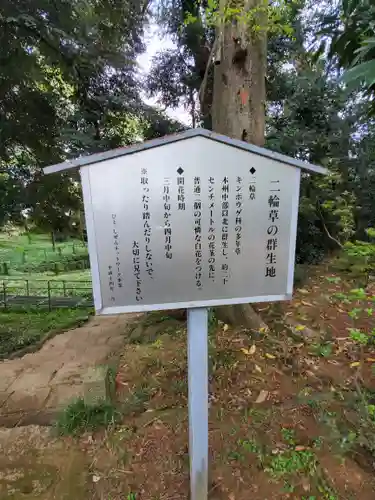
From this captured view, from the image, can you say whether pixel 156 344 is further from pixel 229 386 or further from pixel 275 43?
pixel 275 43

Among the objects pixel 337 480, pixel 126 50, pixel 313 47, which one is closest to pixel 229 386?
pixel 337 480

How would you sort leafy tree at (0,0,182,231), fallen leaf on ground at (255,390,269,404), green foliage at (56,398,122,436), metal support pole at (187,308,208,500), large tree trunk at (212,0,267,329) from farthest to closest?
leafy tree at (0,0,182,231), large tree trunk at (212,0,267,329), fallen leaf on ground at (255,390,269,404), green foliage at (56,398,122,436), metal support pole at (187,308,208,500)

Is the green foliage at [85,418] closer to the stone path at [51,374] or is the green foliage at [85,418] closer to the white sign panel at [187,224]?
the stone path at [51,374]

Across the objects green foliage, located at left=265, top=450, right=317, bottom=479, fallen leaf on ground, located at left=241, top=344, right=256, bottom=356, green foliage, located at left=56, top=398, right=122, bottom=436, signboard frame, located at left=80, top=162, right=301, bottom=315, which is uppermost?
signboard frame, located at left=80, top=162, right=301, bottom=315

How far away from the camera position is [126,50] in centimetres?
638

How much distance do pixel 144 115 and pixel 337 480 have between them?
573cm

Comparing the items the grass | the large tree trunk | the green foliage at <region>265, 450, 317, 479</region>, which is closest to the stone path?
the grass

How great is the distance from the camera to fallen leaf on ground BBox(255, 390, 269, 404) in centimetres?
280

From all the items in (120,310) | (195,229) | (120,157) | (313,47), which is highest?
(313,47)

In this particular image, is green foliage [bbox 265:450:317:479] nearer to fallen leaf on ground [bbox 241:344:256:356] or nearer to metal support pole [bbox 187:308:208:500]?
metal support pole [bbox 187:308:208:500]

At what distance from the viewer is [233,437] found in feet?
8.02

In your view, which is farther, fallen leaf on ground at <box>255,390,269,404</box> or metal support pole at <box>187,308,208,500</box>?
fallen leaf on ground at <box>255,390,269,404</box>

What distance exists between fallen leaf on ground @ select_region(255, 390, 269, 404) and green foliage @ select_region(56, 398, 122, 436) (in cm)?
108

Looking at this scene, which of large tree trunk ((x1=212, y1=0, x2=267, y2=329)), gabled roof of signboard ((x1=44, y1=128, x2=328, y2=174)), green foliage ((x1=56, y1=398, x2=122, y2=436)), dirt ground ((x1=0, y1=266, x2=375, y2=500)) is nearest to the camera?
gabled roof of signboard ((x1=44, y1=128, x2=328, y2=174))
